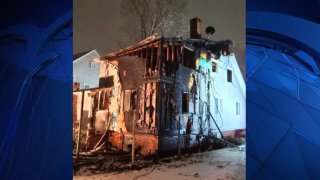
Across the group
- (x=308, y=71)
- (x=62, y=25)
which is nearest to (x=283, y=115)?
(x=308, y=71)

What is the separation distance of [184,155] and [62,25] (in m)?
1.83

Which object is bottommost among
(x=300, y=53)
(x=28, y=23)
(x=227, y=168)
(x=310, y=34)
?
(x=227, y=168)

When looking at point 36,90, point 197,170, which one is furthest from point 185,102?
point 36,90

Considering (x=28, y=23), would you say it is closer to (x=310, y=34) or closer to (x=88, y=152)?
(x=88, y=152)

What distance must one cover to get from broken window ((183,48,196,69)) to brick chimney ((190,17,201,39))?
175 millimetres

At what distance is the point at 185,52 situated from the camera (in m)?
2.92

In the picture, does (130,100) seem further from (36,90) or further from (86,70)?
(36,90)

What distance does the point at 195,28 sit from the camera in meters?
2.91

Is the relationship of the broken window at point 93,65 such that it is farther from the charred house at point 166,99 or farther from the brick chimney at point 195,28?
the brick chimney at point 195,28

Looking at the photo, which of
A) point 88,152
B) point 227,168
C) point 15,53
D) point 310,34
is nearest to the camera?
point 310,34

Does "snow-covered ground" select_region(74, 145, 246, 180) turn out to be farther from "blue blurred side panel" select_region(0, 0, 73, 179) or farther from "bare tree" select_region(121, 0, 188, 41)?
"bare tree" select_region(121, 0, 188, 41)

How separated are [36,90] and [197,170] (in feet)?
5.62

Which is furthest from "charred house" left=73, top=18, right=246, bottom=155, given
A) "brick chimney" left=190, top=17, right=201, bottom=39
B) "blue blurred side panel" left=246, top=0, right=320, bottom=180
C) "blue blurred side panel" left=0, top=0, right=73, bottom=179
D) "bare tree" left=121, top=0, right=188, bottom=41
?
"blue blurred side panel" left=246, top=0, right=320, bottom=180

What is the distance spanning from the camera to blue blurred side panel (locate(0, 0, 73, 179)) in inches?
86.9
